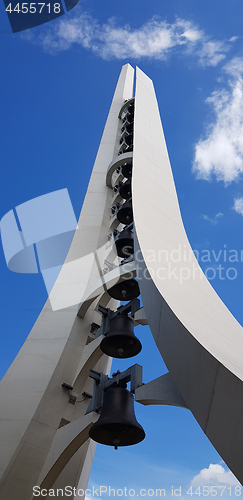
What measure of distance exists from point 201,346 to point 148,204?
4.78m

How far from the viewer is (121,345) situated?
645 cm

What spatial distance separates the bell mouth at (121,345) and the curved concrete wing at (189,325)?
A: 65.7 inches

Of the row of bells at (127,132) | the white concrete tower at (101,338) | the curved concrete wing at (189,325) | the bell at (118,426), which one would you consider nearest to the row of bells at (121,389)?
the bell at (118,426)

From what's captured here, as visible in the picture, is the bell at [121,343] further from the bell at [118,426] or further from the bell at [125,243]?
the bell at [125,243]

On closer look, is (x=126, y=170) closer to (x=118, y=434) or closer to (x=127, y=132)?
(x=127, y=132)

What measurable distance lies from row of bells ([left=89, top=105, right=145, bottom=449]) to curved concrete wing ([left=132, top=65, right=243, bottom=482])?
4.54ft

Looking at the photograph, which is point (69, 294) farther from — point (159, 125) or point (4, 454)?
point (159, 125)

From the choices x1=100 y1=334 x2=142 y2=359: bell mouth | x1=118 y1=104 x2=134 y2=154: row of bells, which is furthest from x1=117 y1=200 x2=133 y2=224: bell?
x1=118 y1=104 x2=134 y2=154: row of bells

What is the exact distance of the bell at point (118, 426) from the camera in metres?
4.92

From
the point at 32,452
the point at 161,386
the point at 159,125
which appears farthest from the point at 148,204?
the point at 159,125

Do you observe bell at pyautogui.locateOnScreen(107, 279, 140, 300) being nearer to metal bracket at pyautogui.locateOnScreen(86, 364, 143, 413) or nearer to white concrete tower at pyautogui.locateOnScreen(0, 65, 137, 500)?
white concrete tower at pyautogui.locateOnScreen(0, 65, 137, 500)

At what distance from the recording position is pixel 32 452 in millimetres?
6422

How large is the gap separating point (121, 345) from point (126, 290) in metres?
1.41

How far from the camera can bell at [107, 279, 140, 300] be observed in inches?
296
